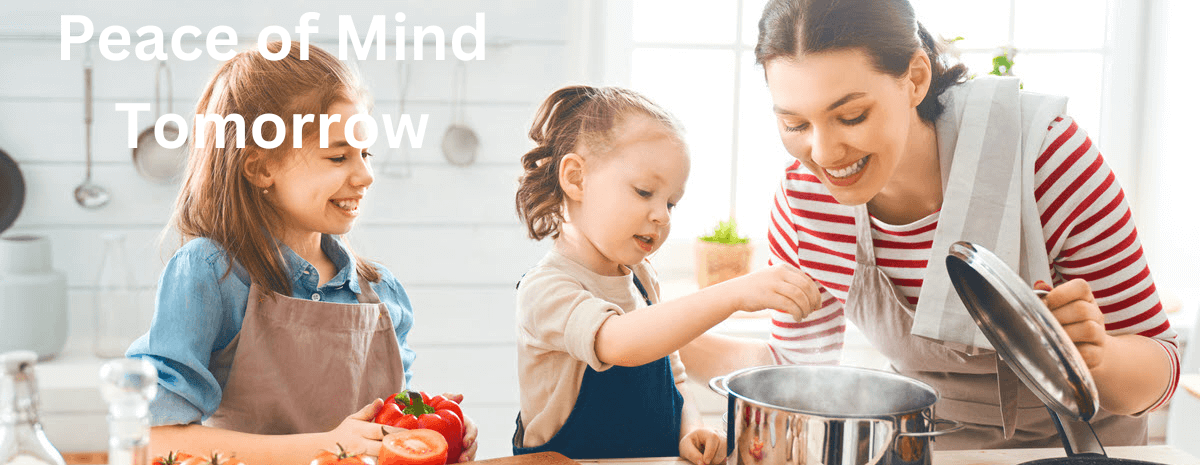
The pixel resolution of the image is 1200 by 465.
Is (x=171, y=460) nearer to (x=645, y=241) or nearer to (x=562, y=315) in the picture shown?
(x=562, y=315)

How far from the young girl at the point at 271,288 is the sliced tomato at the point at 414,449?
4.7 inches

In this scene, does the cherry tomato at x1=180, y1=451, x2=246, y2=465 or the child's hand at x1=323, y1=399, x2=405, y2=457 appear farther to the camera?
the child's hand at x1=323, y1=399, x2=405, y2=457

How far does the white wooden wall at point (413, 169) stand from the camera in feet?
7.76

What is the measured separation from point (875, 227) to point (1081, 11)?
6.79 feet

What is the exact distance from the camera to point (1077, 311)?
0.95 metres

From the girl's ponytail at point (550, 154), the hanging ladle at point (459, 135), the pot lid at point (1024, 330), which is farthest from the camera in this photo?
the hanging ladle at point (459, 135)

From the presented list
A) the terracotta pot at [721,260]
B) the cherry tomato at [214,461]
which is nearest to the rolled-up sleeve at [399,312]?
the cherry tomato at [214,461]

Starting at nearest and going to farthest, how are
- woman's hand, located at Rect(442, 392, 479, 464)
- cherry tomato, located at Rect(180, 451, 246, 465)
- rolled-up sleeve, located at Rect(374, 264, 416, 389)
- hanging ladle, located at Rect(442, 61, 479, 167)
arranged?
cherry tomato, located at Rect(180, 451, 246, 465)
woman's hand, located at Rect(442, 392, 479, 464)
rolled-up sleeve, located at Rect(374, 264, 416, 389)
hanging ladle, located at Rect(442, 61, 479, 167)

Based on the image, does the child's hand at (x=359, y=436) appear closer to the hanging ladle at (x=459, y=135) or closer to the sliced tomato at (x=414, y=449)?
the sliced tomato at (x=414, y=449)

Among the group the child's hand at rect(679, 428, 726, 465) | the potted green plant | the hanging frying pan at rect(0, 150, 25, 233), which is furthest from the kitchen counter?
the hanging frying pan at rect(0, 150, 25, 233)

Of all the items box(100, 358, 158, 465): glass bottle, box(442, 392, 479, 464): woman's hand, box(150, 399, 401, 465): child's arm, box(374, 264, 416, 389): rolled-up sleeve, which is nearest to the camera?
box(100, 358, 158, 465): glass bottle

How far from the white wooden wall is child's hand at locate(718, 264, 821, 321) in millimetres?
1526

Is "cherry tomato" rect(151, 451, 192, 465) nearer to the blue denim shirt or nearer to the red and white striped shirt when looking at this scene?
the blue denim shirt

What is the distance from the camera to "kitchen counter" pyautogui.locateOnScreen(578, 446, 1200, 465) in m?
1.03
